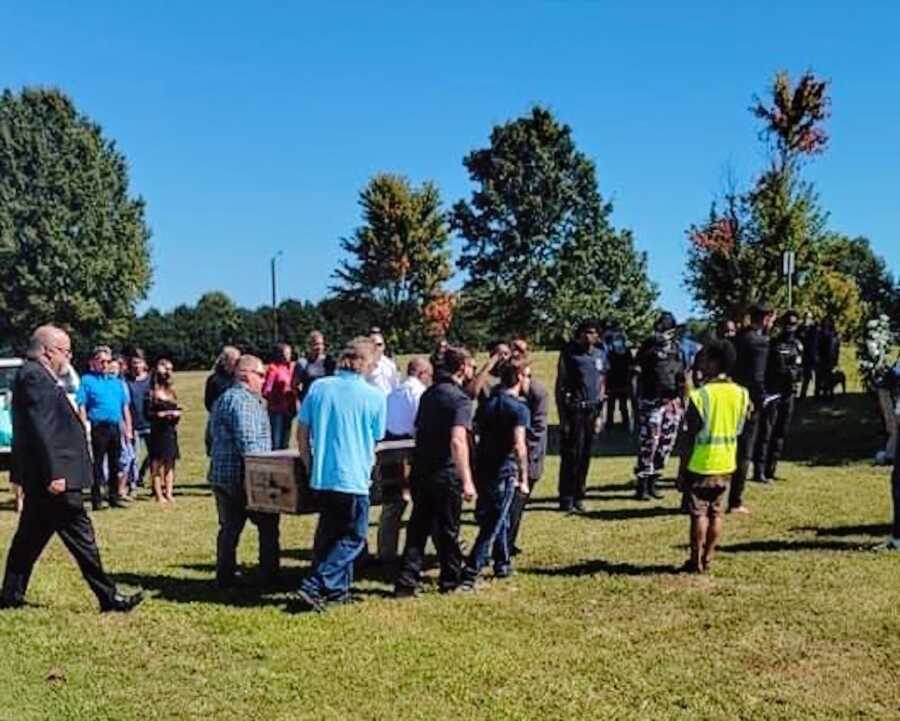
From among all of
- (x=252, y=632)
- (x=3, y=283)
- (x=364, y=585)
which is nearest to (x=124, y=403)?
(x=364, y=585)

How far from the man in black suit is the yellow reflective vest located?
4197mm

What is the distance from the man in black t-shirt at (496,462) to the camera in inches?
305

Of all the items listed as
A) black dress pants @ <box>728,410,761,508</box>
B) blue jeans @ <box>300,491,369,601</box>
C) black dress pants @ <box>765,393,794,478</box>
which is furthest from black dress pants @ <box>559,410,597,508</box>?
blue jeans @ <box>300,491,369,601</box>

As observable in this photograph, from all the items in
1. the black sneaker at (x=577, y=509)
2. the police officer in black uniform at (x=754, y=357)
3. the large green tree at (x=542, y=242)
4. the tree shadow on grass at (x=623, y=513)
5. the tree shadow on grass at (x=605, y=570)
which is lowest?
the tree shadow on grass at (x=605, y=570)

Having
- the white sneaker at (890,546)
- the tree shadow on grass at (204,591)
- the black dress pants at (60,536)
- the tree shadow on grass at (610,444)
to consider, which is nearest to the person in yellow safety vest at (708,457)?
the white sneaker at (890,546)

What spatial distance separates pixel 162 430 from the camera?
1280cm

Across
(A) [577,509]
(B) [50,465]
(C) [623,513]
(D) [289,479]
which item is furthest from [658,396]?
(B) [50,465]

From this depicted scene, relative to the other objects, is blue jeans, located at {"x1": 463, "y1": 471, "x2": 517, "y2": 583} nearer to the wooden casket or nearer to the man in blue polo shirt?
the wooden casket

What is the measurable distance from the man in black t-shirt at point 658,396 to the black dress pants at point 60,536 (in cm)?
624

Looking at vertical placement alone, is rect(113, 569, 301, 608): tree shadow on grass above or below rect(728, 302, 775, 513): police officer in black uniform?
below

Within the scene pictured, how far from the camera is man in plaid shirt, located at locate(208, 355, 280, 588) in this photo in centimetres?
790

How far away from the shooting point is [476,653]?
622 centimetres

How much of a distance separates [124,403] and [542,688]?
7969 millimetres

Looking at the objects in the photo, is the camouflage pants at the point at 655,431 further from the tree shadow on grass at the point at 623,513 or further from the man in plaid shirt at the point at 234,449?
the man in plaid shirt at the point at 234,449
